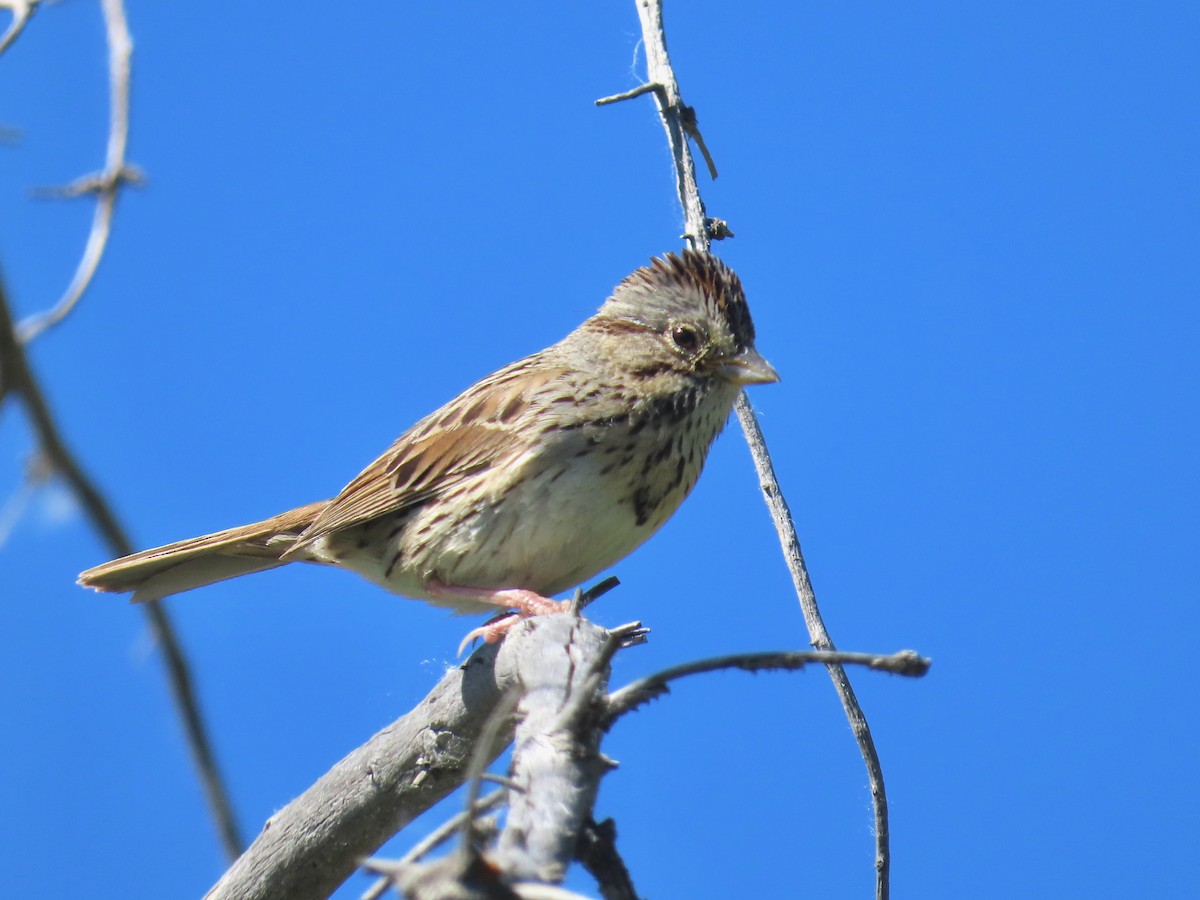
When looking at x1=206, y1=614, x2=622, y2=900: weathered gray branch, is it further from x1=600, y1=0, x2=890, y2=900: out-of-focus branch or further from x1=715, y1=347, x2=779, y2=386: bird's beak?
x1=715, y1=347, x2=779, y2=386: bird's beak

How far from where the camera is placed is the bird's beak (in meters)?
4.23

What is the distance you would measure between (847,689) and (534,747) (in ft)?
3.35

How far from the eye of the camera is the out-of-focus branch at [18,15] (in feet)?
11.1

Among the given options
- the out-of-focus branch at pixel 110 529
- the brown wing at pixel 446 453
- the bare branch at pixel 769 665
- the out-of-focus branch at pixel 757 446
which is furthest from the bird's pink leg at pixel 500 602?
the bare branch at pixel 769 665

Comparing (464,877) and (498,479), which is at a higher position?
(498,479)

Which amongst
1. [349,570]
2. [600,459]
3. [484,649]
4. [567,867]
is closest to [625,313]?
[600,459]

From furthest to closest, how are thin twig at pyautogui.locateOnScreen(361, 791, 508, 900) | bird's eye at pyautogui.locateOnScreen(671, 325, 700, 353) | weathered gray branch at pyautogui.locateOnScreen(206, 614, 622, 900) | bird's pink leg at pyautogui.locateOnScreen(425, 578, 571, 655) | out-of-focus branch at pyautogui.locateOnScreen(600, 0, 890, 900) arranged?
bird's eye at pyautogui.locateOnScreen(671, 325, 700, 353), bird's pink leg at pyautogui.locateOnScreen(425, 578, 571, 655), weathered gray branch at pyautogui.locateOnScreen(206, 614, 622, 900), out-of-focus branch at pyautogui.locateOnScreen(600, 0, 890, 900), thin twig at pyautogui.locateOnScreen(361, 791, 508, 900)

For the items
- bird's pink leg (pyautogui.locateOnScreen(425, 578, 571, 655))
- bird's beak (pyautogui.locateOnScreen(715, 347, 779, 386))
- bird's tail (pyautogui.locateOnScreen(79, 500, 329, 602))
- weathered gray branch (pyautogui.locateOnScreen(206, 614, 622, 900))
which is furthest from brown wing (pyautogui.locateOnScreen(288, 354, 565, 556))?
weathered gray branch (pyautogui.locateOnScreen(206, 614, 622, 900))

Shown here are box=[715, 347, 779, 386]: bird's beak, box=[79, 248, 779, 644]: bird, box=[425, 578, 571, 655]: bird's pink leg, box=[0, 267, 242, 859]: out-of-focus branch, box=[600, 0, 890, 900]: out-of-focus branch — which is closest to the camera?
box=[0, 267, 242, 859]: out-of-focus branch

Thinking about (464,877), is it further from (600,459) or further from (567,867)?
(600,459)

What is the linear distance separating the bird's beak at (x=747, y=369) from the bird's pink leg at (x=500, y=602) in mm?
970

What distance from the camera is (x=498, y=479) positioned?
13.4 feet

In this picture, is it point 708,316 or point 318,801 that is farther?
point 708,316

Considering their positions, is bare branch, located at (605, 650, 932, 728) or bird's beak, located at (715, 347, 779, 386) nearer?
bare branch, located at (605, 650, 932, 728)
